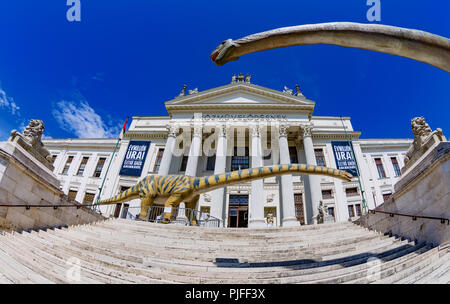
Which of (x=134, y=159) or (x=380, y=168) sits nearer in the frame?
(x=380, y=168)

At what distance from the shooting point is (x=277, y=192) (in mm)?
24219

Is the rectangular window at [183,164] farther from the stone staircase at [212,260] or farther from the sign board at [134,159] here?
the stone staircase at [212,260]

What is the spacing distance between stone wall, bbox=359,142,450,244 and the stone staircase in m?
0.39

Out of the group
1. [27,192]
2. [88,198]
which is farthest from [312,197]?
[88,198]

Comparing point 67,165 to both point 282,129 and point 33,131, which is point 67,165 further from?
point 282,129

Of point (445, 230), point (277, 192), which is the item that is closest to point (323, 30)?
point (445, 230)

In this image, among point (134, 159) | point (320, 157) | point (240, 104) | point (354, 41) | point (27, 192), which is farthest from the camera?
point (240, 104)

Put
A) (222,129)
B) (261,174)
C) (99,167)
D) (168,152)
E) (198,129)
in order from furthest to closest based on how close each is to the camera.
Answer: (99,167) → (198,129) → (222,129) → (168,152) → (261,174)

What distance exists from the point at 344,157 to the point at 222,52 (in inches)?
952

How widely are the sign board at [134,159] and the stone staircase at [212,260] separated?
17.3m

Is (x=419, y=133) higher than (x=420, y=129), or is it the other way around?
(x=420, y=129)

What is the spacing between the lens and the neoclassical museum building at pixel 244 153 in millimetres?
23688

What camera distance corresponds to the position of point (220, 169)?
22.1 meters

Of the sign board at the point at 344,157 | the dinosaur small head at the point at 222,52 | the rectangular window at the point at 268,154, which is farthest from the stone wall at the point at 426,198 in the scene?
the rectangular window at the point at 268,154
